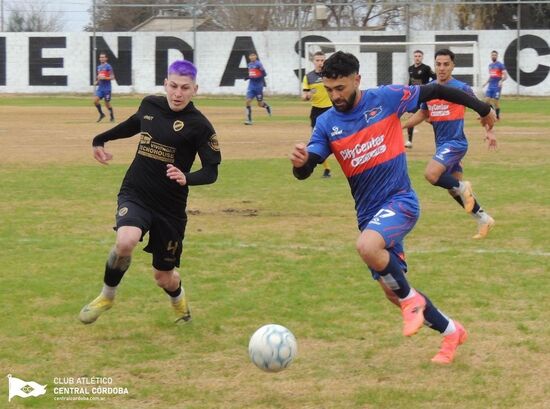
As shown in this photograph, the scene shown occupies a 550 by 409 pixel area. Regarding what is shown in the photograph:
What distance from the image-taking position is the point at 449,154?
10977 millimetres

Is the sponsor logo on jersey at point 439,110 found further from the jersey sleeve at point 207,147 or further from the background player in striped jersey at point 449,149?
the jersey sleeve at point 207,147

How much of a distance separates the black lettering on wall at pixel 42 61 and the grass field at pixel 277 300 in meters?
27.1

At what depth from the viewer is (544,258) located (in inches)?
367

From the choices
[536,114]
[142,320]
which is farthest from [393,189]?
[536,114]

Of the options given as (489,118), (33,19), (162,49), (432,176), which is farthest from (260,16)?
(489,118)

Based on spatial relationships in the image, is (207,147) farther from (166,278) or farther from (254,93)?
(254,93)

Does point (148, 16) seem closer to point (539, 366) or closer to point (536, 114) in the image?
point (536, 114)

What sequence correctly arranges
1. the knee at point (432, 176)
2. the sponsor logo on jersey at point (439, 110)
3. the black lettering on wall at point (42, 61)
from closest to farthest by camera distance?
the knee at point (432, 176)
the sponsor logo on jersey at point (439, 110)
the black lettering on wall at point (42, 61)

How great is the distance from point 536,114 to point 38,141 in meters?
16.8

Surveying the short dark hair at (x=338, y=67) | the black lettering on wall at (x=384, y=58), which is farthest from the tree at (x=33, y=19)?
the short dark hair at (x=338, y=67)

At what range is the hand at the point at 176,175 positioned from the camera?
20.4 ft

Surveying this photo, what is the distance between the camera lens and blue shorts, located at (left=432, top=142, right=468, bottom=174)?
429 inches

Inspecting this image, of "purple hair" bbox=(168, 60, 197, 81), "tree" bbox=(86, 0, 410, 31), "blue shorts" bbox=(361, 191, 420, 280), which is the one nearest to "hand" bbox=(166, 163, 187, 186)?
"purple hair" bbox=(168, 60, 197, 81)

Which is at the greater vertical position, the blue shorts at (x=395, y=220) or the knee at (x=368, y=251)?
the blue shorts at (x=395, y=220)
